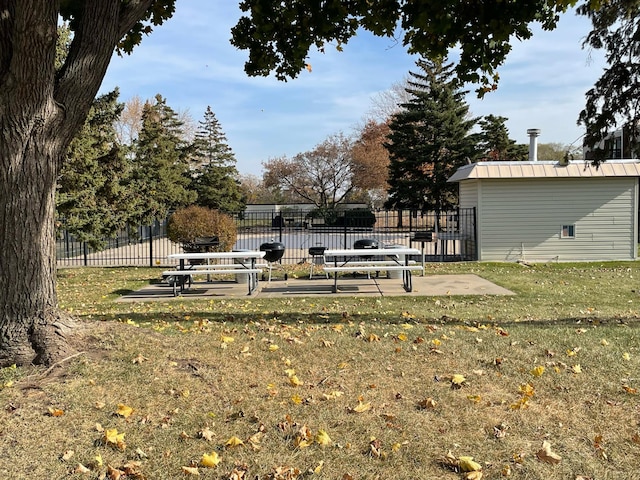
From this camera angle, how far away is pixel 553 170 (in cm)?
1627

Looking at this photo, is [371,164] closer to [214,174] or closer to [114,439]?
[214,174]

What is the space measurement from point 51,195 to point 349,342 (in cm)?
324

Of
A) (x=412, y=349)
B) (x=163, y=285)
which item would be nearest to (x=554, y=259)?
(x=163, y=285)

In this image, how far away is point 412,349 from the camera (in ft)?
17.7

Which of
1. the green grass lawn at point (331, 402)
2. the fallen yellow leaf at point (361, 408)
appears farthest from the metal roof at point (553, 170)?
the fallen yellow leaf at point (361, 408)

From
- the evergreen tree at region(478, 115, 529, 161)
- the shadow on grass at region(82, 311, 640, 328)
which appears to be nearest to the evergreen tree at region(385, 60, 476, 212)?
the evergreen tree at region(478, 115, 529, 161)

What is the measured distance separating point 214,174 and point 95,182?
84.2 ft

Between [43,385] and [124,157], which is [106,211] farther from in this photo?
[43,385]

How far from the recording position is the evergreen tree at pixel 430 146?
35750 millimetres

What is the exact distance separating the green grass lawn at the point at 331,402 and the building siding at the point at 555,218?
10193 mm

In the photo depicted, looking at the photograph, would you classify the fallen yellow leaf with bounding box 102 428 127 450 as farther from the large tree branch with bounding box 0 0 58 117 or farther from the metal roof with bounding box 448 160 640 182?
the metal roof with bounding box 448 160 640 182

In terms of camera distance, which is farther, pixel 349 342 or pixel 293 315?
pixel 293 315

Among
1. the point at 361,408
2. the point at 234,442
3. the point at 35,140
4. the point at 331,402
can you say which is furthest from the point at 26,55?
the point at 361,408

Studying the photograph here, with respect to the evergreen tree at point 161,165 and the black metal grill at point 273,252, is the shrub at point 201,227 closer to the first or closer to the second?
the black metal grill at point 273,252
